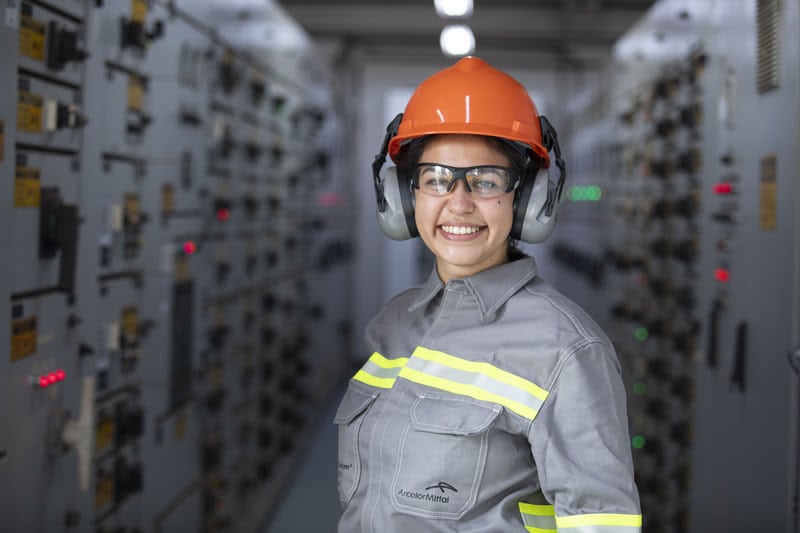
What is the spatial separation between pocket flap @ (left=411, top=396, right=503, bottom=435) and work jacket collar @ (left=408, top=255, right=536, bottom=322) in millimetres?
197

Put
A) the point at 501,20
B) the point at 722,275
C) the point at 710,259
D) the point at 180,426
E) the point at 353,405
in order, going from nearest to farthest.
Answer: the point at 353,405, the point at 722,275, the point at 710,259, the point at 180,426, the point at 501,20

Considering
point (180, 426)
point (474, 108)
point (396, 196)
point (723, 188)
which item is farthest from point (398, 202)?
point (180, 426)

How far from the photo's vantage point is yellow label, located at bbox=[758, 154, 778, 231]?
9.67ft

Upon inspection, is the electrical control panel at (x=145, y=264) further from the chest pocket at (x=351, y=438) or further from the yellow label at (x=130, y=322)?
the chest pocket at (x=351, y=438)

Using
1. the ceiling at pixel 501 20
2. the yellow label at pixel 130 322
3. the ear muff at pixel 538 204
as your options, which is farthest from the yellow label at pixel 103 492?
the ceiling at pixel 501 20

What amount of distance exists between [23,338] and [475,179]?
1.42 m

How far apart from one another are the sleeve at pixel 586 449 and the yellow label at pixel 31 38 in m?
1.77

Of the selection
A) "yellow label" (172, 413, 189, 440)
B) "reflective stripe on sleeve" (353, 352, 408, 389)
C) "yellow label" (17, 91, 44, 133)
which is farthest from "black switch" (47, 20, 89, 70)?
"yellow label" (172, 413, 189, 440)

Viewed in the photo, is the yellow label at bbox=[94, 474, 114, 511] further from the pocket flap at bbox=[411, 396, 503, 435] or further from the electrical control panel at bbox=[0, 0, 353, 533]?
the pocket flap at bbox=[411, 396, 503, 435]

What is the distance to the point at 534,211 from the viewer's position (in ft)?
6.49

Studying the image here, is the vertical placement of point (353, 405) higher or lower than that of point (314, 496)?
higher

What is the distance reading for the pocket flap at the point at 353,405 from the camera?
1939 mm

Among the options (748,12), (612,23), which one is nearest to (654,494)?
(748,12)

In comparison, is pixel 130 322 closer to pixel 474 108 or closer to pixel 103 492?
pixel 103 492
